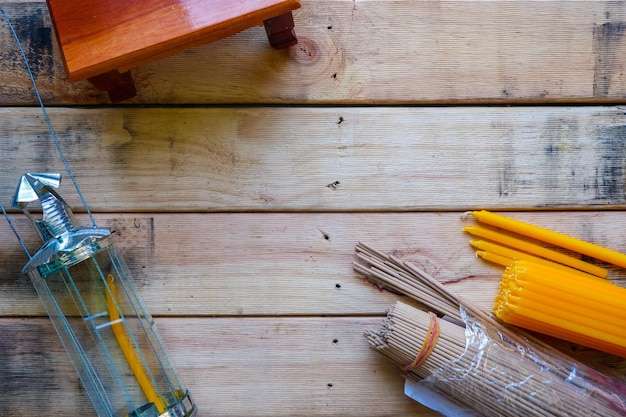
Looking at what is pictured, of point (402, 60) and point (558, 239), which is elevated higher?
point (402, 60)

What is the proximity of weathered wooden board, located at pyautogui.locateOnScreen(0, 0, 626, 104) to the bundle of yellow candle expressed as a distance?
0.23 m

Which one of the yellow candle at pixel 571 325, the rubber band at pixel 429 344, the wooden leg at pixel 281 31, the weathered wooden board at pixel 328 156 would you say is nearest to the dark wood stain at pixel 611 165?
the weathered wooden board at pixel 328 156

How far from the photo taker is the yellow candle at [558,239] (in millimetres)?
927

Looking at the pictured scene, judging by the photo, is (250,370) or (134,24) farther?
(250,370)

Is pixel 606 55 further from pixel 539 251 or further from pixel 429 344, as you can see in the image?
pixel 429 344

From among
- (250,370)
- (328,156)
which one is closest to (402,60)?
(328,156)

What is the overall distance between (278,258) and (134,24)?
1.26ft

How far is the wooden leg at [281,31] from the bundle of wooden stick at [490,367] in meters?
0.42

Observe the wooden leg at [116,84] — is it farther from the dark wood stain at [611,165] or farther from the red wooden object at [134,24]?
the dark wood stain at [611,165]

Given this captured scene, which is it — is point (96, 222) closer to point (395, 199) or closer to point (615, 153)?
point (395, 199)

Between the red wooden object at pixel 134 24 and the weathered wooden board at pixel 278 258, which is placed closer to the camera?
the red wooden object at pixel 134 24

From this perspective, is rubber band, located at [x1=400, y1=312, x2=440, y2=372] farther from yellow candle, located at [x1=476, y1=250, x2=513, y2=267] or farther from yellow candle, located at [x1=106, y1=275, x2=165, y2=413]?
yellow candle, located at [x1=106, y1=275, x2=165, y2=413]

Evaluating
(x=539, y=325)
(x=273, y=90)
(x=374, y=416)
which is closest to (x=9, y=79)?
(x=273, y=90)

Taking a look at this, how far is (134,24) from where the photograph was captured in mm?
816
